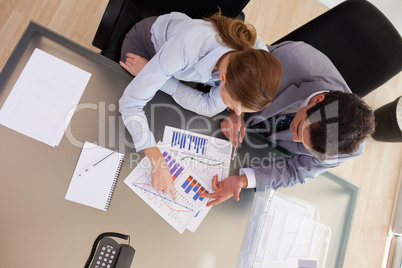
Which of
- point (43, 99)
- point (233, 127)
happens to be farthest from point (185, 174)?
point (43, 99)

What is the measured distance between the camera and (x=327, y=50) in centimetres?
112

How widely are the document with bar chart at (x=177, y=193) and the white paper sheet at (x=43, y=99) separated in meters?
0.28

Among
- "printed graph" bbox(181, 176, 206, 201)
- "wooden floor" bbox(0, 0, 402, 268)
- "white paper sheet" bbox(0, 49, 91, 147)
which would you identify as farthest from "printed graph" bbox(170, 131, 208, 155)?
"wooden floor" bbox(0, 0, 402, 268)

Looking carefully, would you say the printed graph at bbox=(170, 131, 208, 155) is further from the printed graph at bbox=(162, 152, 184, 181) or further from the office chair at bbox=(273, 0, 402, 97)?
the office chair at bbox=(273, 0, 402, 97)

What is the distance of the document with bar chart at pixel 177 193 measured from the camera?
0.90m

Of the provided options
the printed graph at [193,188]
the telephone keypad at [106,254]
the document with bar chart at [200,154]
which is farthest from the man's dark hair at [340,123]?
the telephone keypad at [106,254]

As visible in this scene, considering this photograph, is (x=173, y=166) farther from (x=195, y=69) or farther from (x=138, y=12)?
(x=138, y=12)

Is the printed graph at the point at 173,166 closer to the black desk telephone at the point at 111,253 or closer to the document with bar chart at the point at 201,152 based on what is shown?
the document with bar chart at the point at 201,152

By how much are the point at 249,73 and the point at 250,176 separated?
0.46 meters

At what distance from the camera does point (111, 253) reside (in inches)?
32.9

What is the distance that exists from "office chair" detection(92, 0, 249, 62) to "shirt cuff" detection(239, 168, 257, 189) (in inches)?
24.5

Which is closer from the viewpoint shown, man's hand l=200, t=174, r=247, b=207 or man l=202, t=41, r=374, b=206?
man l=202, t=41, r=374, b=206

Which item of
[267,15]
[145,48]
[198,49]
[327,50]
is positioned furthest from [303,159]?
[267,15]

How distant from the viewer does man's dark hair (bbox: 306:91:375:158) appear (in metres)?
0.85
